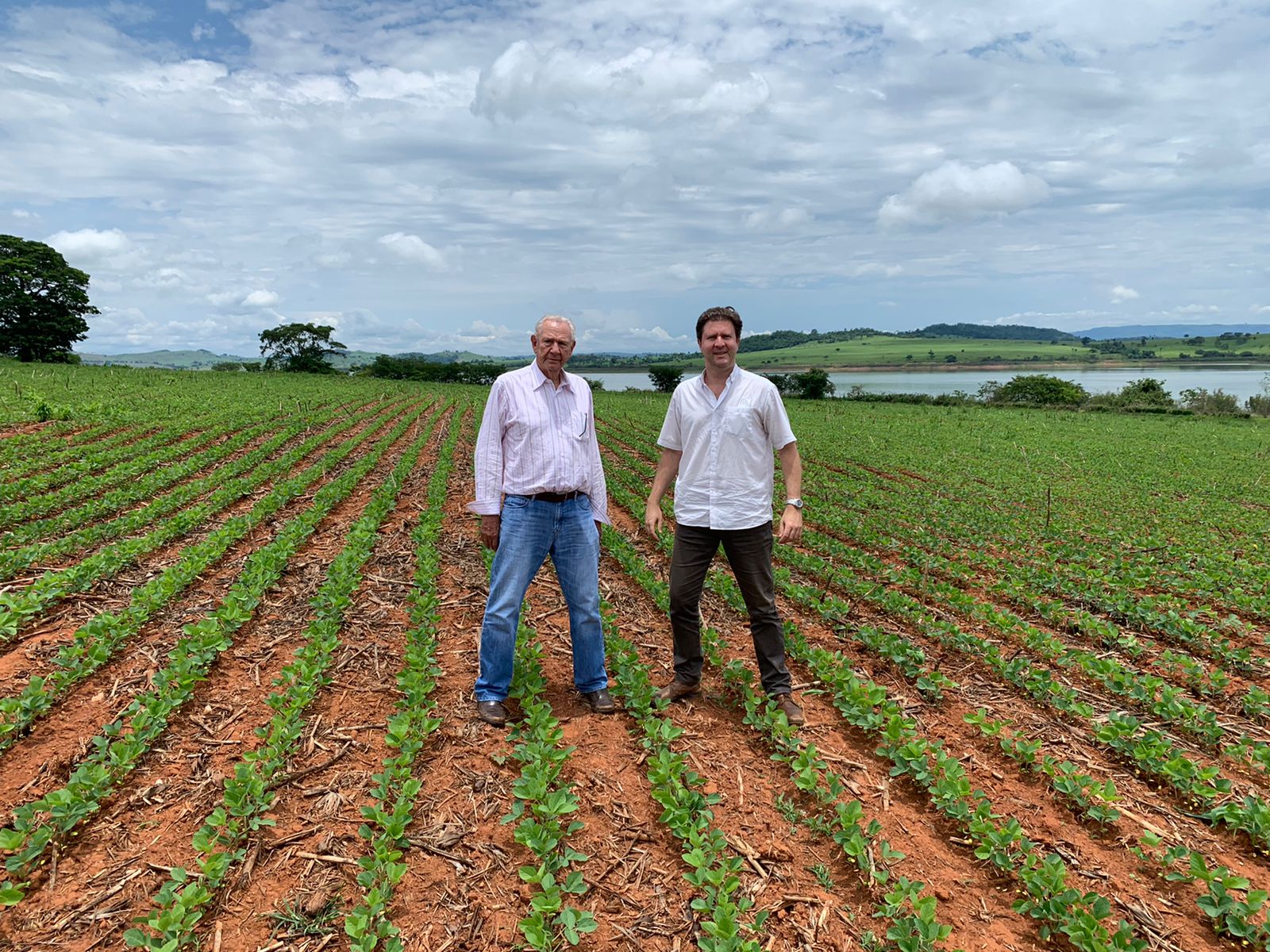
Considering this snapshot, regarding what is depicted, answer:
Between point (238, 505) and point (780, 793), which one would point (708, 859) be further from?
point (238, 505)

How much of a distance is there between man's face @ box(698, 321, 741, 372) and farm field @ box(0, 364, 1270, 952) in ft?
7.73

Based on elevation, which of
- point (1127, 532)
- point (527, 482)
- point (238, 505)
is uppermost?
point (527, 482)

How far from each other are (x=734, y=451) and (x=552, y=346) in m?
1.35

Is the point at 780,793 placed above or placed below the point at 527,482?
below

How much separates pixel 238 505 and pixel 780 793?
31.9 ft

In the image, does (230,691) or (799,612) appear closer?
(230,691)

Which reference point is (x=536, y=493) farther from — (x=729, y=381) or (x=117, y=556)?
(x=117, y=556)

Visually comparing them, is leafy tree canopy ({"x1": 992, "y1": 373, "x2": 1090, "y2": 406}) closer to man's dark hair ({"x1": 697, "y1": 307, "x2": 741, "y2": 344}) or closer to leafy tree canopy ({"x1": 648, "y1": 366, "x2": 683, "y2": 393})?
leafy tree canopy ({"x1": 648, "y1": 366, "x2": 683, "y2": 393})

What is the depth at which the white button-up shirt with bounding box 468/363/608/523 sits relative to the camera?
14.2 feet

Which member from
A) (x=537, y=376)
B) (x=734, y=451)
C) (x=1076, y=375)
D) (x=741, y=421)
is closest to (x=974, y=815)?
(x=734, y=451)

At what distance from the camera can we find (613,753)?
172 inches

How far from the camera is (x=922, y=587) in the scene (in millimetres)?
7883

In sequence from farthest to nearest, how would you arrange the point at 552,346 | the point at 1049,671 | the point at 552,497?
1. the point at 1049,671
2. the point at 552,497
3. the point at 552,346

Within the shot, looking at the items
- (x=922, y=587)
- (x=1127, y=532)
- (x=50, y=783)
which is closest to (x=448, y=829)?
(x=50, y=783)
